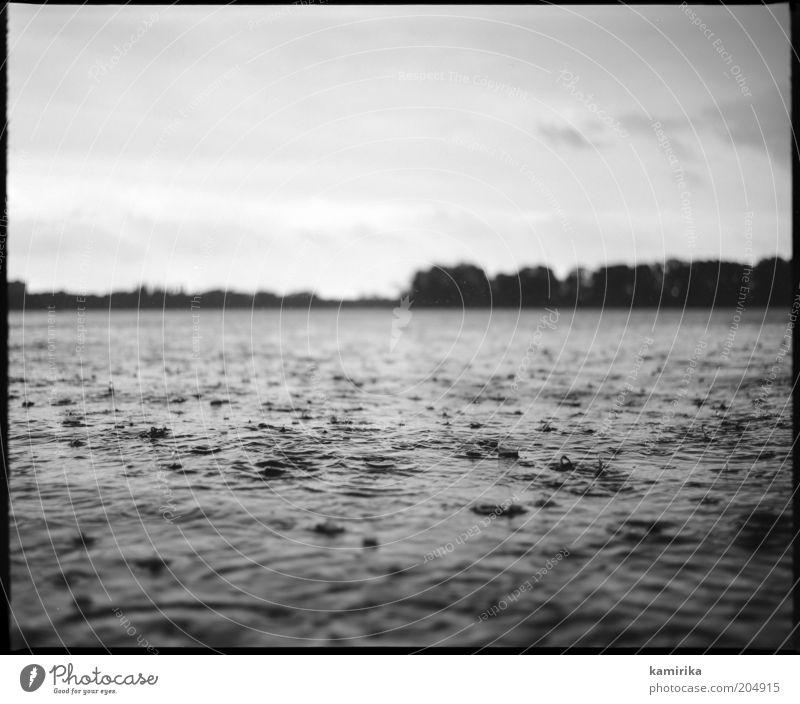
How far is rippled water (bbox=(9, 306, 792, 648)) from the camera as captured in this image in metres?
7.05

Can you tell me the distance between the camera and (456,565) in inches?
311

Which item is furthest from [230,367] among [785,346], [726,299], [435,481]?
[726,299]
